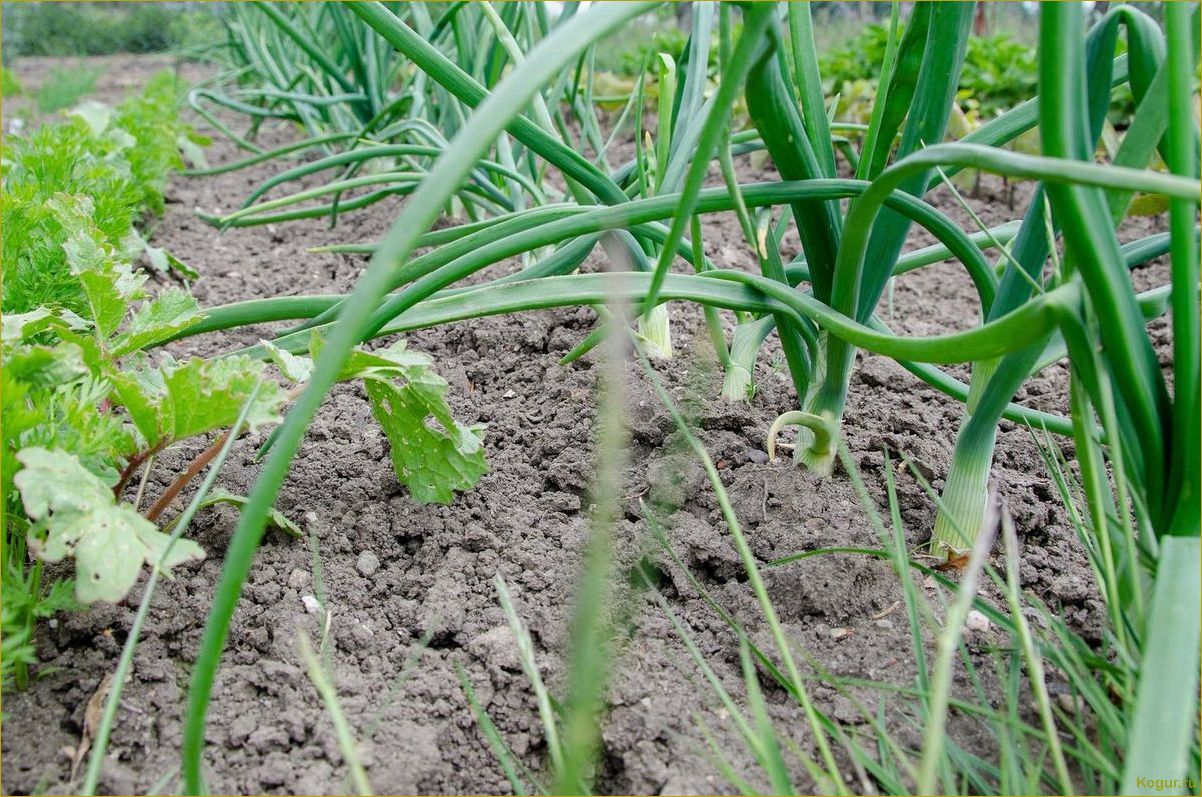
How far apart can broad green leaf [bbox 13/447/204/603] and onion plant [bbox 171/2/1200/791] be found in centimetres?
15

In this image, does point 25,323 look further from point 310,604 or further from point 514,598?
point 514,598

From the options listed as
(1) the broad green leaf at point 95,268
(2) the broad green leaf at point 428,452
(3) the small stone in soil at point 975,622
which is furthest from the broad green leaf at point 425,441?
→ (3) the small stone in soil at point 975,622

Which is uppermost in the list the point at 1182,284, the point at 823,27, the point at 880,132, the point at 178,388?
the point at 823,27

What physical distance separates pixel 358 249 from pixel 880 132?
0.87 m

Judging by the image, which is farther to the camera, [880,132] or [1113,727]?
[880,132]

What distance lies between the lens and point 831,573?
907 mm

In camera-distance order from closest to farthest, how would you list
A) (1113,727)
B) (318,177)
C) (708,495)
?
(1113,727), (708,495), (318,177)

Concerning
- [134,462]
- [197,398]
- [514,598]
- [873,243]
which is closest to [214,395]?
[197,398]

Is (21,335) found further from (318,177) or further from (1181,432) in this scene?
(318,177)

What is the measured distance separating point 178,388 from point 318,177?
219 cm

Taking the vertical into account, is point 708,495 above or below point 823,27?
below

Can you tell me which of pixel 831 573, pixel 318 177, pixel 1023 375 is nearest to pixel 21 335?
pixel 831 573

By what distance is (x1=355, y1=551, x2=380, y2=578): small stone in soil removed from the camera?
38.2 inches

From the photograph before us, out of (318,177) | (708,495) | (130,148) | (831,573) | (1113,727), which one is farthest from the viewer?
(318,177)
